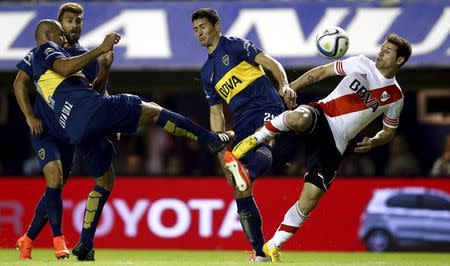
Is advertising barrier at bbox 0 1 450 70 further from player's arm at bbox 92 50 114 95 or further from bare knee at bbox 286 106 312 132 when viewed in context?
bare knee at bbox 286 106 312 132

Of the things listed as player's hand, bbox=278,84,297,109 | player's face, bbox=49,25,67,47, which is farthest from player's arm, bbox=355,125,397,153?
player's face, bbox=49,25,67,47

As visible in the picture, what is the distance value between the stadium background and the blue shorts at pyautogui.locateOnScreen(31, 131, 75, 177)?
3.45m

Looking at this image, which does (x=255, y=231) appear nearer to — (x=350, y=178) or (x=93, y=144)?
(x=93, y=144)

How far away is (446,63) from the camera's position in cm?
1490

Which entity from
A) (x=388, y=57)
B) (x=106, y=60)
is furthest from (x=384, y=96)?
(x=106, y=60)

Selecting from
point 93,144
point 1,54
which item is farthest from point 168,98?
point 93,144

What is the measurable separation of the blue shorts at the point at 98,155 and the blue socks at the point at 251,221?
131 centimetres

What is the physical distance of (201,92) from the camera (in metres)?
16.8

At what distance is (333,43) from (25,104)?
300 cm

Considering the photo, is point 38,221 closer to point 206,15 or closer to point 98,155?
point 98,155

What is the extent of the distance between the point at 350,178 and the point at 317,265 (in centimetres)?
506

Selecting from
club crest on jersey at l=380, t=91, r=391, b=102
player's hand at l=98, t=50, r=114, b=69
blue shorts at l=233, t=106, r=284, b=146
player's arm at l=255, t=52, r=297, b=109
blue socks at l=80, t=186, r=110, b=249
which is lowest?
blue socks at l=80, t=186, r=110, b=249

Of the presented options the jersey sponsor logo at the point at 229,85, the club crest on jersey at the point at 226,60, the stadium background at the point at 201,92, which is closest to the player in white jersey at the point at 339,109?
the jersey sponsor logo at the point at 229,85

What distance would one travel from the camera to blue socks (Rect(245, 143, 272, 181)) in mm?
9930
